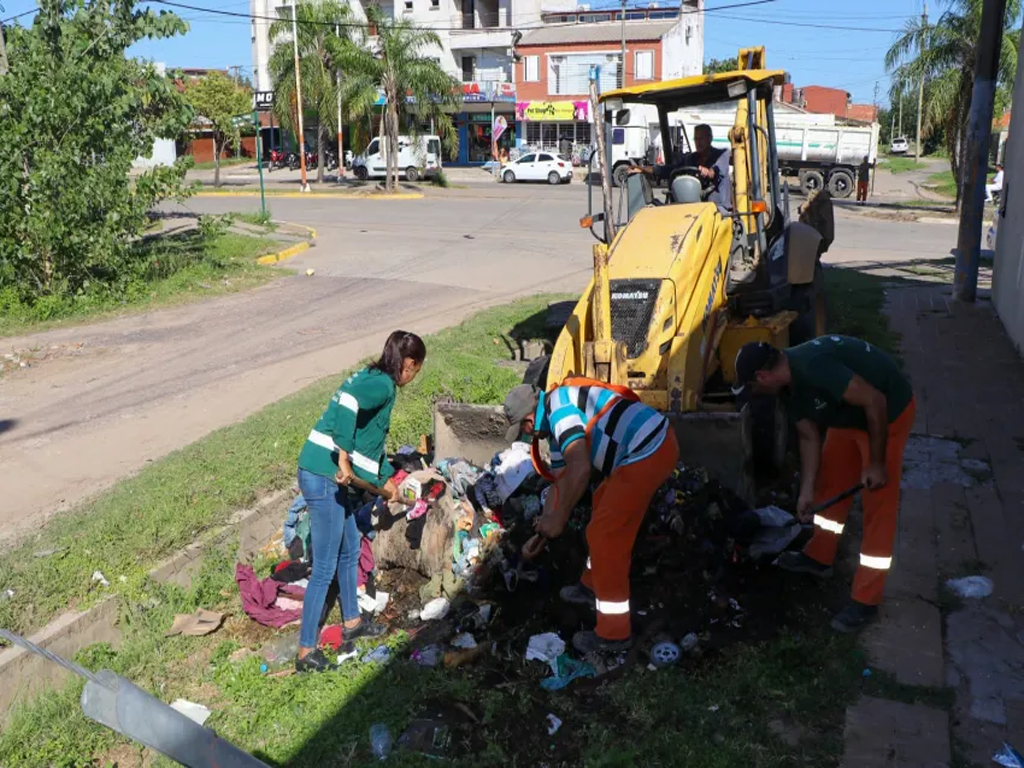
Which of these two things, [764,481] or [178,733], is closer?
[178,733]

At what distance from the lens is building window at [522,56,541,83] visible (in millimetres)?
47656

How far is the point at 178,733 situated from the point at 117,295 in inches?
539

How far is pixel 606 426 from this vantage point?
4.44m

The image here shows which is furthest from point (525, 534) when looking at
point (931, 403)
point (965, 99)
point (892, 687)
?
point (965, 99)

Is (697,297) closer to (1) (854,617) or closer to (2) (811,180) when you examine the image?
(1) (854,617)

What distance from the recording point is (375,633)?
5.19 m

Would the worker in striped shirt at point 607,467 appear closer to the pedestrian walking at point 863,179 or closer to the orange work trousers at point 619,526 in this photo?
the orange work trousers at point 619,526

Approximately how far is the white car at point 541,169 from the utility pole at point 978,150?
2741 cm

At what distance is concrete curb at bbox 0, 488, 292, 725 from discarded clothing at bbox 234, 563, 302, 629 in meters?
0.37

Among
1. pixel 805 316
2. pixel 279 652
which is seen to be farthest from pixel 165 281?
pixel 279 652

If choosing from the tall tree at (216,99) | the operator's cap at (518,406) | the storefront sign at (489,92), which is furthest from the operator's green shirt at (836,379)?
the storefront sign at (489,92)

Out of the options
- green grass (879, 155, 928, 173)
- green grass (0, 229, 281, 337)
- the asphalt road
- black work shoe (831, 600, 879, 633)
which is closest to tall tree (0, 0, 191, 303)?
green grass (0, 229, 281, 337)

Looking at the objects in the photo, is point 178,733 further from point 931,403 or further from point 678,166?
point 931,403

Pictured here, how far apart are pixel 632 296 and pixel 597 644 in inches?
101
